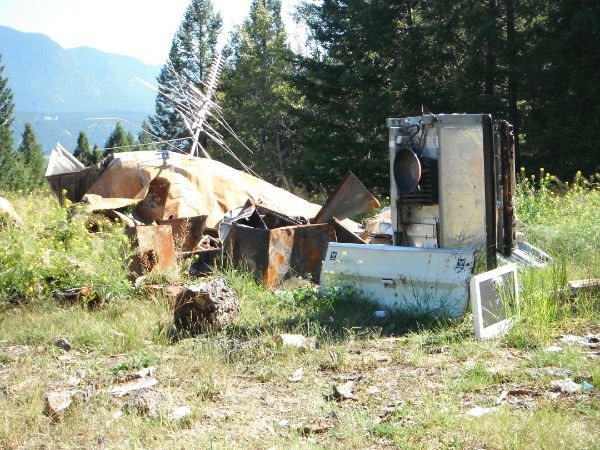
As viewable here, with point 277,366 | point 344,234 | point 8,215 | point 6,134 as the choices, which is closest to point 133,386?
point 277,366

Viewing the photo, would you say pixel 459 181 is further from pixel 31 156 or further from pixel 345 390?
pixel 31 156

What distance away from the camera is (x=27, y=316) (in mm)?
6145

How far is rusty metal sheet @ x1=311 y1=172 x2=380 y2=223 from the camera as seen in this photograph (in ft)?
32.8

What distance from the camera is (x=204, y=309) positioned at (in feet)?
18.7

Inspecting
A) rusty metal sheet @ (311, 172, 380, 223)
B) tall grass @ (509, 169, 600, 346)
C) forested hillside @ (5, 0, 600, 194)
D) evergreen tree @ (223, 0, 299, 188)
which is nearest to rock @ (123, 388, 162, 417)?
tall grass @ (509, 169, 600, 346)

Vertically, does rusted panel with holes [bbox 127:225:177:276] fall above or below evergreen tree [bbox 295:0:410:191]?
below

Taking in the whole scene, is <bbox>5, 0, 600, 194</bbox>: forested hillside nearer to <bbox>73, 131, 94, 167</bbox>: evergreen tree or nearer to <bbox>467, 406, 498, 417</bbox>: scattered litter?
<bbox>467, 406, 498, 417</bbox>: scattered litter

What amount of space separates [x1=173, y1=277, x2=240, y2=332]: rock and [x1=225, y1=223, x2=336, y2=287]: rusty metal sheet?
1445 millimetres

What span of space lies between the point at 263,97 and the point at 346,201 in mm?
28479

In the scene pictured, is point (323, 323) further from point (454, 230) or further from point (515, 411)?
point (515, 411)

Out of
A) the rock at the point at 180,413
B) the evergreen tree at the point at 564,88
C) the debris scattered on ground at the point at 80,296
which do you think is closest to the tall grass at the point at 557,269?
the rock at the point at 180,413

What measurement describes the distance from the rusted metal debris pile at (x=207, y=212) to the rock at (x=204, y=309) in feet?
4.76

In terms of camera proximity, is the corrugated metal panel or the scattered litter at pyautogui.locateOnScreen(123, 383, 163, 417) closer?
the scattered litter at pyautogui.locateOnScreen(123, 383, 163, 417)

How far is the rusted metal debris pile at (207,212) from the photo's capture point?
7.41 metres
